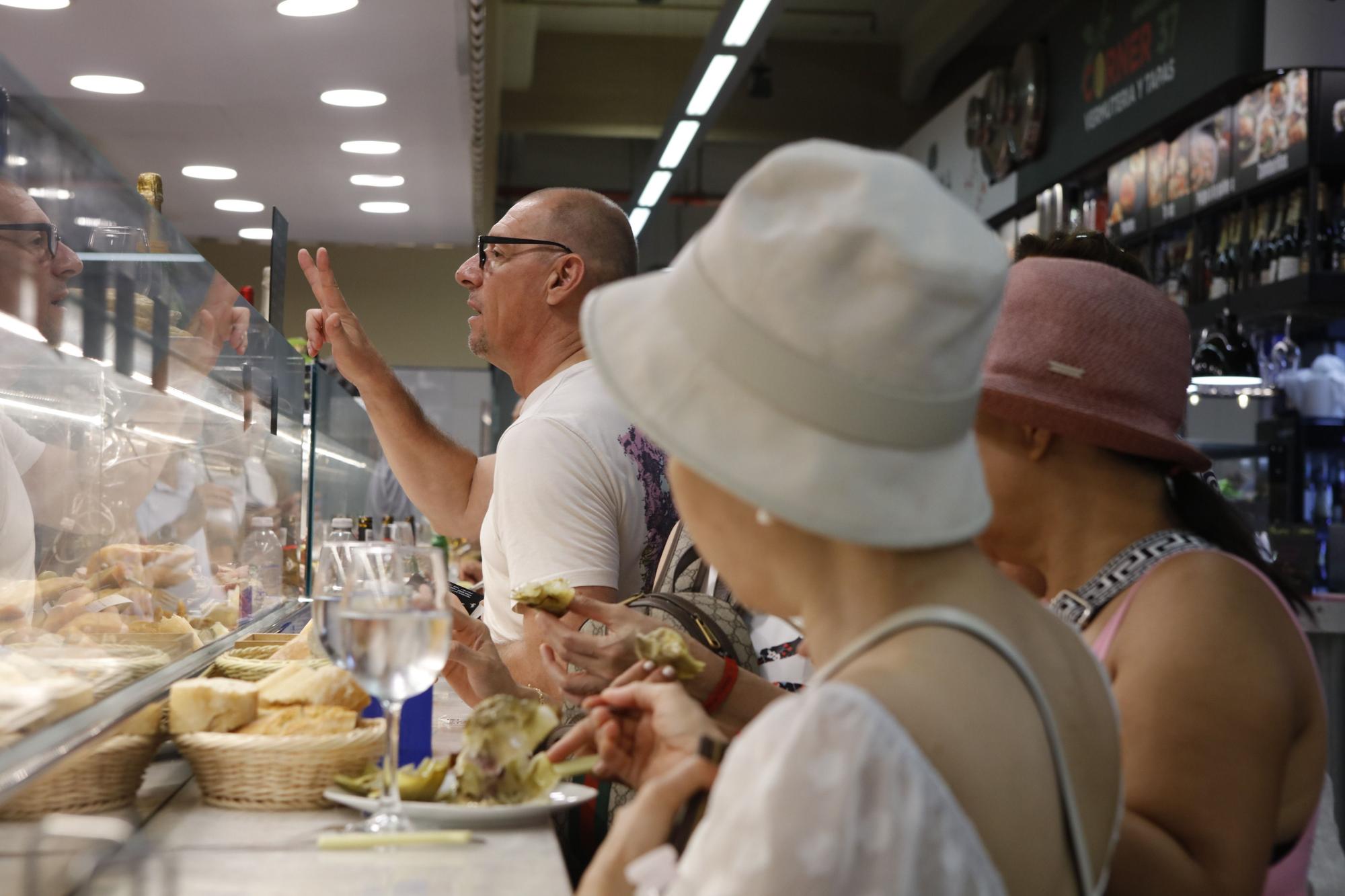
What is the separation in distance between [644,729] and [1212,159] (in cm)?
780

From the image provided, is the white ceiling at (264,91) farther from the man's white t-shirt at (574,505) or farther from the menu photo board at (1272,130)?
the menu photo board at (1272,130)

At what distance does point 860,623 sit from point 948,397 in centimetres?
19

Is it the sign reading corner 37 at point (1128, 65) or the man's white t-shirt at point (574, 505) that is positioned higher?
the sign reading corner 37 at point (1128, 65)

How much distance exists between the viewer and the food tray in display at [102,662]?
5.16 ft

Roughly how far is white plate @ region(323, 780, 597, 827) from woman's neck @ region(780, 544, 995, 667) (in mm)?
541

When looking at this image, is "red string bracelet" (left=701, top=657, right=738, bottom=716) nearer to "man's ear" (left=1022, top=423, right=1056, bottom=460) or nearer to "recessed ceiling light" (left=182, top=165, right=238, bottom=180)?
"man's ear" (left=1022, top=423, right=1056, bottom=460)

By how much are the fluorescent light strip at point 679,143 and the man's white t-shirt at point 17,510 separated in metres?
5.84

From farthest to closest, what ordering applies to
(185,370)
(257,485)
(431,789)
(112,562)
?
(257,485)
(185,370)
(112,562)
(431,789)

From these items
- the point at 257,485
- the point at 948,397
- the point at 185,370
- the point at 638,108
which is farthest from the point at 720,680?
the point at 638,108

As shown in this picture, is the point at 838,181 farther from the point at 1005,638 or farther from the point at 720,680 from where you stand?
the point at 720,680

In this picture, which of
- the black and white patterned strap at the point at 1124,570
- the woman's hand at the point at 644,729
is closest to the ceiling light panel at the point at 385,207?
the black and white patterned strap at the point at 1124,570

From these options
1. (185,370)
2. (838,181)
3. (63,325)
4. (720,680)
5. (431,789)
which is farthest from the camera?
(185,370)

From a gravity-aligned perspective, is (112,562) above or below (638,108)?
below

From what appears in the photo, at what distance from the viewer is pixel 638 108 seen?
12.8 metres
